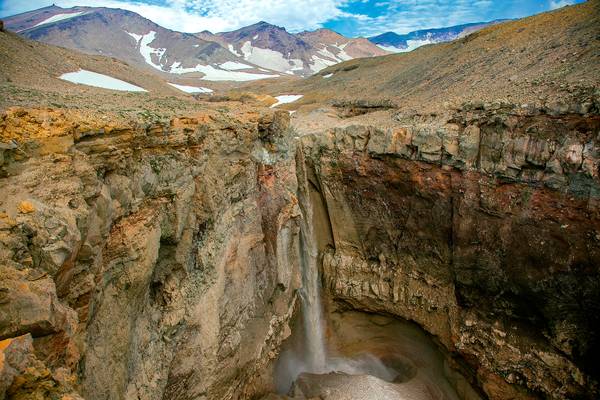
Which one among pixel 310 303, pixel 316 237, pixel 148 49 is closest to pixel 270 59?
pixel 148 49

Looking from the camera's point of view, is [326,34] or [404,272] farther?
[326,34]

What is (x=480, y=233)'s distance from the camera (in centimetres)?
1215

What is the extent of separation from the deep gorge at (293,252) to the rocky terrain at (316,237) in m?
0.04

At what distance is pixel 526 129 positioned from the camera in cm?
1080

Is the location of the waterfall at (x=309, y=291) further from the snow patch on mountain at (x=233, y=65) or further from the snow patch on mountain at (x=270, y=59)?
the snow patch on mountain at (x=270, y=59)

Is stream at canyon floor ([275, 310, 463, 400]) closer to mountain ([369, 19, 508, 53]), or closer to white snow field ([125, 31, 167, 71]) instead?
white snow field ([125, 31, 167, 71])

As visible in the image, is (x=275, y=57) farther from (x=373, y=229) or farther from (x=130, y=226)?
(x=130, y=226)

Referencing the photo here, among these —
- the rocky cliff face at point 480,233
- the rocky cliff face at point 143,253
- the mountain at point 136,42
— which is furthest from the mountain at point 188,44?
the rocky cliff face at point 143,253

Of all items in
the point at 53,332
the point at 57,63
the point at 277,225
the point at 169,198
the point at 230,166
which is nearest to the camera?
the point at 53,332

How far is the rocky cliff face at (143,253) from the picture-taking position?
3.99 meters

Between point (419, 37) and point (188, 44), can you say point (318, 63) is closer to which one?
point (188, 44)

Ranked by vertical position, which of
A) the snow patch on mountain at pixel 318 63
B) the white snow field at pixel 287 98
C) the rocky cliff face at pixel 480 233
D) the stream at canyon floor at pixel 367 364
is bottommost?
the stream at canyon floor at pixel 367 364

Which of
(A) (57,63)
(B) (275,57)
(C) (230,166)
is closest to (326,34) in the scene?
(B) (275,57)

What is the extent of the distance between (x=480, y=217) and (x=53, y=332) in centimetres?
1193
